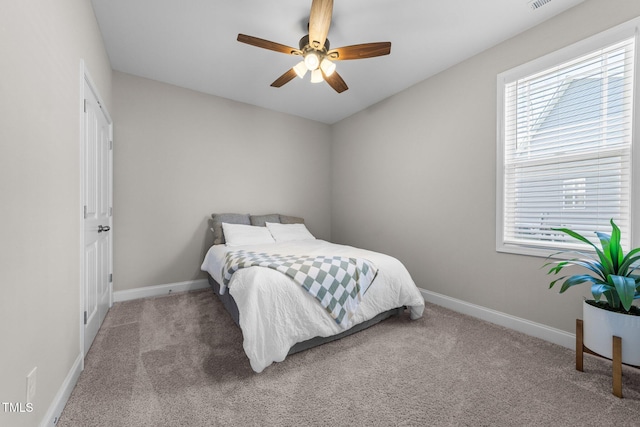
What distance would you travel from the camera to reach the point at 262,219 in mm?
3836

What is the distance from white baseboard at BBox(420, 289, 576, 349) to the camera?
207 centimetres

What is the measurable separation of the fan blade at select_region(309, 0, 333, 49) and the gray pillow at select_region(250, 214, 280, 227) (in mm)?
2408

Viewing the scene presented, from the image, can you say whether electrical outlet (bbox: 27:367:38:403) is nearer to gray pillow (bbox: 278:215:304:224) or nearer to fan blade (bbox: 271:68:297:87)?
fan blade (bbox: 271:68:297:87)

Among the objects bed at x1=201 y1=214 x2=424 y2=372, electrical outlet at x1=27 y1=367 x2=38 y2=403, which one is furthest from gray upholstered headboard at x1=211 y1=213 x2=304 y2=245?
electrical outlet at x1=27 y1=367 x2=38 y2=403

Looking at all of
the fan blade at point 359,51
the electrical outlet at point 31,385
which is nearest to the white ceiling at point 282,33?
the fan blade at point 359,51

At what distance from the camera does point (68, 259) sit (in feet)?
4.94

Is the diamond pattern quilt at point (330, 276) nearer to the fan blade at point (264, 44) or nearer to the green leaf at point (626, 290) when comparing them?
the green leaf at point (626, 290)

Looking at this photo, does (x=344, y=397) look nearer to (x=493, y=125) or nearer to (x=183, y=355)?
(x=183, y=355)

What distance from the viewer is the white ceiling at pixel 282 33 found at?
206cm

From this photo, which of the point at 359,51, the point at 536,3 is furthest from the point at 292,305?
the point at 536,3

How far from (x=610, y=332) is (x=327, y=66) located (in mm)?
2674

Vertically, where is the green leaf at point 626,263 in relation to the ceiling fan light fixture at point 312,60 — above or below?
below

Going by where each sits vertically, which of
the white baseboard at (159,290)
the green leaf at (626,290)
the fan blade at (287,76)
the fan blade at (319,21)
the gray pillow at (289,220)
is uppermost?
the fan blade at (319,21)

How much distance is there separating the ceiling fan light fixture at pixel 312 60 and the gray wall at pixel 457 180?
1595 mm
